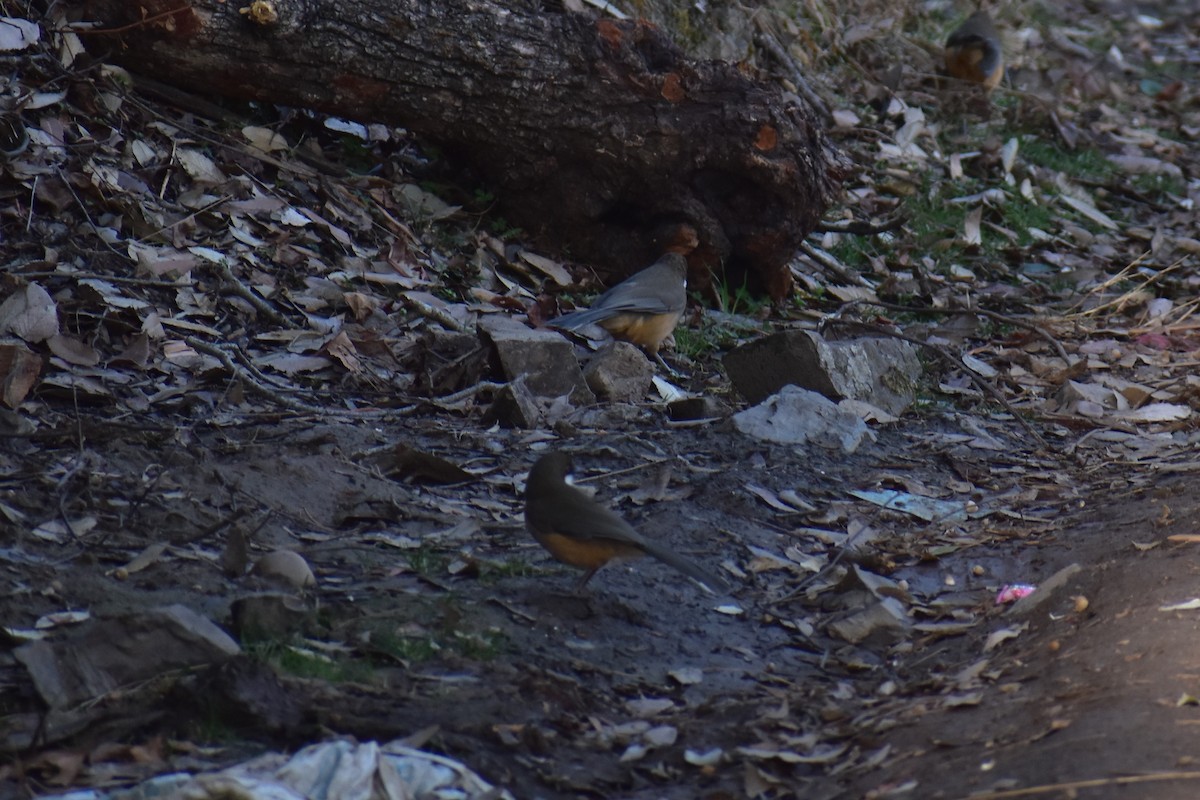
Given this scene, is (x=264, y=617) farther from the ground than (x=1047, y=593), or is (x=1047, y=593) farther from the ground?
(x=1047, y=593)

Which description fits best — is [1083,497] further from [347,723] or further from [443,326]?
[347,723]

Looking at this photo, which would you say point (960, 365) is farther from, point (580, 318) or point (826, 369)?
point (580, 318)

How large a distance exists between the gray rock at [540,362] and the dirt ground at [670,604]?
351 mm

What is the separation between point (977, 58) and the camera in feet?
37.8

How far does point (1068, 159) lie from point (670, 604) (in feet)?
26.2

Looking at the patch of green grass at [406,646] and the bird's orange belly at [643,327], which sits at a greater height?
the patch of green grass at [406,646]

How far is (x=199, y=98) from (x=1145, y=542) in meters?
4.76

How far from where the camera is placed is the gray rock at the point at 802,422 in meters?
5.55

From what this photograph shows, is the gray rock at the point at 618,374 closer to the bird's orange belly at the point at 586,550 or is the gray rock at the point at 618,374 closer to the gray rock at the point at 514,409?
the gray rock at the point at 514,409

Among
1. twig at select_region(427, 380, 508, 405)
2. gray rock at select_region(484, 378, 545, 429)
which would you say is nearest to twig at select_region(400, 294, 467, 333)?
twig at select_region(427, 380, 508, 405)

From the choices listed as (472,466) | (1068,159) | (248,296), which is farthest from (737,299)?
(1068,159)

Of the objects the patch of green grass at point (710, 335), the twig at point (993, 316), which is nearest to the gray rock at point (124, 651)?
the patch of green grass at point (710, 335)

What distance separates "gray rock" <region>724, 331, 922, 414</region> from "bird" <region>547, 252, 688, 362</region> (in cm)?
46

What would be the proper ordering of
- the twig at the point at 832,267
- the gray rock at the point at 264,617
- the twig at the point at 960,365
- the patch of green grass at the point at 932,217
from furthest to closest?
the patch of green grass at the point at 932,217
the twig at the point at 832,267
the twig at the point at 960,365
the gray rock at the point at 264,617
